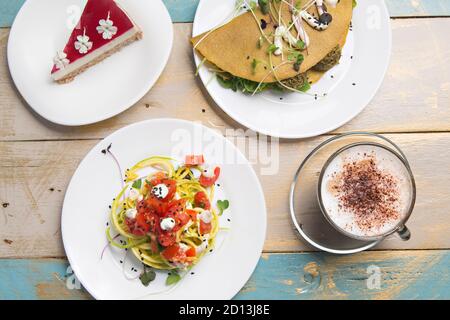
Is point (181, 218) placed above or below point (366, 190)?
below

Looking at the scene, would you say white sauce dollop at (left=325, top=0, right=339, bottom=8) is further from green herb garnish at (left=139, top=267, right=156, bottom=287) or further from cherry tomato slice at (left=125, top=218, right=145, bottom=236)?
green herb garnish at (left=139, top=267, right=156, bottom=287)

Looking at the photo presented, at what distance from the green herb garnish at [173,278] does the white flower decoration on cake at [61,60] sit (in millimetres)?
997

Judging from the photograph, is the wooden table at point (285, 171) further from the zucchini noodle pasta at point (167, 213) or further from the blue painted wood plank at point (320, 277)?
the zucchini noodle pasta at point (167, 213)

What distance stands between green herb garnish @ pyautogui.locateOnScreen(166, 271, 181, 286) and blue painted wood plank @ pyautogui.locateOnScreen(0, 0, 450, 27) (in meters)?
1.09

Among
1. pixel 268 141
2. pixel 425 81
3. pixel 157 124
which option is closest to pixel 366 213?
pixel 268 141

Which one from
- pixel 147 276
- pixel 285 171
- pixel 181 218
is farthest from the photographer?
pixel 285 171

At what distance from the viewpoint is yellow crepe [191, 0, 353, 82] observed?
2.27m

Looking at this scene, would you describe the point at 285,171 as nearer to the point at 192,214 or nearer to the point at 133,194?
the point at 192,214

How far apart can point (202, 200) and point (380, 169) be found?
72 cm

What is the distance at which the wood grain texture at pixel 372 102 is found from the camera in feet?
7.82

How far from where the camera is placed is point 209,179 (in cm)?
228


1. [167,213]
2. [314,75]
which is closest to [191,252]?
[167,213]

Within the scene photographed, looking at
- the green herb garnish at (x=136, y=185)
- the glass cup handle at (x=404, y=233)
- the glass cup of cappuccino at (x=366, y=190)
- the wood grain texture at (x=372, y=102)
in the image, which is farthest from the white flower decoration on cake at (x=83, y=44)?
the glass cup handle at (x=404, y=233)

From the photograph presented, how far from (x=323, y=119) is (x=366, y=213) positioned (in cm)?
45
